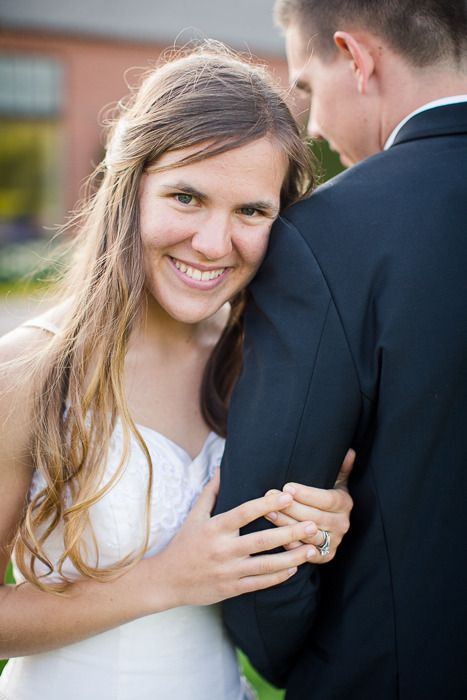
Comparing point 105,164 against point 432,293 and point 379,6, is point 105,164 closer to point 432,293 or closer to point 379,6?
point 379,6

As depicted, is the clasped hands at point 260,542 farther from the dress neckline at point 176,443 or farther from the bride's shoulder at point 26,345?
the bride's shoulder at point 26,345

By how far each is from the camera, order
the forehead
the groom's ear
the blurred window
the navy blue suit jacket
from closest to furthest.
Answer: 1. the navy blue suit jacket
2. the forehead
3. the groom's ear
4. the blurred window

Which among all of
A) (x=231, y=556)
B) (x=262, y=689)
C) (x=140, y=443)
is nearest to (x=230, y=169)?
(x=140, y=443)

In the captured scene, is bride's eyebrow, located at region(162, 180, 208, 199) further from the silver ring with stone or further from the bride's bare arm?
the silver ring with stone

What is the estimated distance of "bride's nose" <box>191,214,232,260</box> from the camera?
6.73ft

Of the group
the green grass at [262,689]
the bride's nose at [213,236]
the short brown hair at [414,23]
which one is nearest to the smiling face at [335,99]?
the short brown hair at [414,23]

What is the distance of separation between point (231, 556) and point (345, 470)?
36cm

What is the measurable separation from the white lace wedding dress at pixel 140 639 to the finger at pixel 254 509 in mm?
296

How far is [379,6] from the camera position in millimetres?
2170

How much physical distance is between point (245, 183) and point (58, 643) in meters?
1.35

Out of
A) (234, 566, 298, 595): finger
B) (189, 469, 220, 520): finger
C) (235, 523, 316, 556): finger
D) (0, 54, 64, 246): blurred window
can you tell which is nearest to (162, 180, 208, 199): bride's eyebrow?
(189, 469, 220, 520): finger

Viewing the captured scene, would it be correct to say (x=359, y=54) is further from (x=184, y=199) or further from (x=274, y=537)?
(x=274, y=537)

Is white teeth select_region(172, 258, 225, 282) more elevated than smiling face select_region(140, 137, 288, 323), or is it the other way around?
smiling face select_region(140, 137, 288, 323)

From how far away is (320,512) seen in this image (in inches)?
75.7
